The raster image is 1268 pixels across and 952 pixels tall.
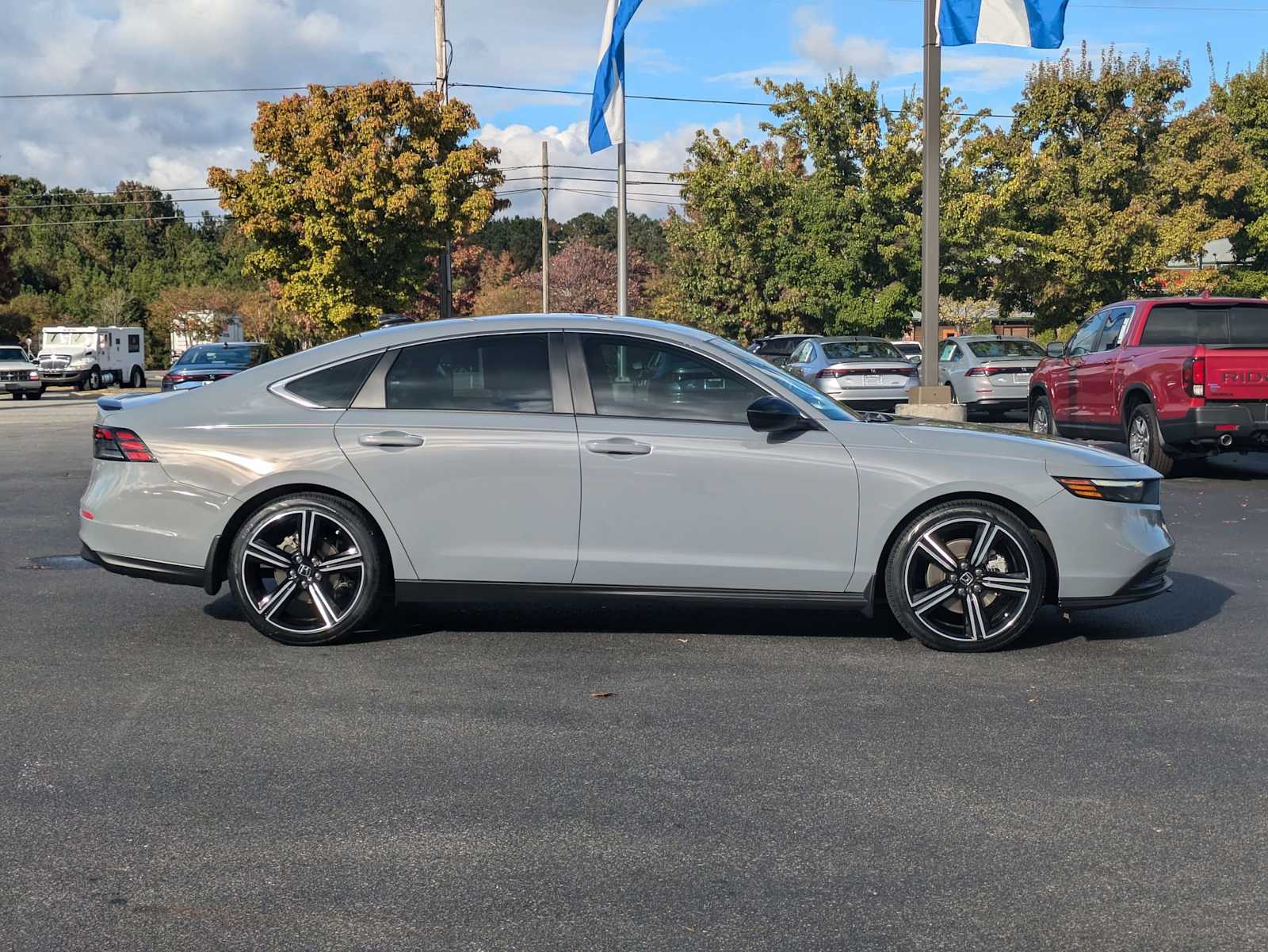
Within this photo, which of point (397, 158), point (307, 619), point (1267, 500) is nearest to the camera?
point (307, 619)

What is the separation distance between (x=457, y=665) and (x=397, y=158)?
30566mm

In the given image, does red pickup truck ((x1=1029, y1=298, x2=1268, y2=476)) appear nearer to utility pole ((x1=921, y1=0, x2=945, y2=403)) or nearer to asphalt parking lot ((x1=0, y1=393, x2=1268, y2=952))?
utility pole ((x1=921, y1=0, x2=945, y2=403))

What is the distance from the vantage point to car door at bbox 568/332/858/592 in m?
6.59

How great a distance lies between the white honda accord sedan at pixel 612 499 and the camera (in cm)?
661

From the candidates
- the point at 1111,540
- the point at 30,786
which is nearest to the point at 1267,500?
the point at 1111,540

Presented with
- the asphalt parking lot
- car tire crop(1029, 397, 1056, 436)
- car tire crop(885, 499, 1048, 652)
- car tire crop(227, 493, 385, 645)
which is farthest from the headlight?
car tire crop(1029, 397, 1056, 436)

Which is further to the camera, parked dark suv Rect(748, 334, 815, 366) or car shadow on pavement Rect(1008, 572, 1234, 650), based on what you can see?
parked dark suv Rect(748, 334, 815, 366)

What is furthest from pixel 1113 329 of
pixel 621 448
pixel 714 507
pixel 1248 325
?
pixel 621 448

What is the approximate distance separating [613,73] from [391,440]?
15.8 m

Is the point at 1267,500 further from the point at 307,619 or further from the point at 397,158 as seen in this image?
the point at 397,158

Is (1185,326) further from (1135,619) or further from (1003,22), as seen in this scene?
(1135,619)

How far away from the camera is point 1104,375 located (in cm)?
1573

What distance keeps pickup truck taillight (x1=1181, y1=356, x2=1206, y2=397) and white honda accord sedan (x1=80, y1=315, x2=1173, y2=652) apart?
756 cm

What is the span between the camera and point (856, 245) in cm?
3559
